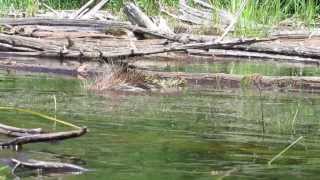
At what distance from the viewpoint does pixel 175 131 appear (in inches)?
252

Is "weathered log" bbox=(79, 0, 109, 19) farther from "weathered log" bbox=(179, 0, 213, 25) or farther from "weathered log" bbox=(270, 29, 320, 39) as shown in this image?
"weathered log" bbox=(270, 29, 320, 39)

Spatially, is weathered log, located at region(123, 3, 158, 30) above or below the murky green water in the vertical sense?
above

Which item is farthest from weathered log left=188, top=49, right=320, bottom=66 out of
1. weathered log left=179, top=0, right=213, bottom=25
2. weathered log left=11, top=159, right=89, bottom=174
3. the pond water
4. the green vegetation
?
weathered log left=11, top=159, right=89, bottom=174

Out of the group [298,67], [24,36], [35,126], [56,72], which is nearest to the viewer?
[35,126]

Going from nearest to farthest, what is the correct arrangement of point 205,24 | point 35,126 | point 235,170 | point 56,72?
point 235,170 < point 35,126 < point 56,72 < point 205,24

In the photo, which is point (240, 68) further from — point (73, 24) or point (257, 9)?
point (257, 9)

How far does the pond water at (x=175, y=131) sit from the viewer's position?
497 cm

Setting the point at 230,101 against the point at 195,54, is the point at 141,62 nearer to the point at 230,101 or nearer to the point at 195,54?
the point at 195,54

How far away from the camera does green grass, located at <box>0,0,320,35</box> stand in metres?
14.9

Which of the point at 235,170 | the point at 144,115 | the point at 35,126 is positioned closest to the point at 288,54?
the point at 144,115

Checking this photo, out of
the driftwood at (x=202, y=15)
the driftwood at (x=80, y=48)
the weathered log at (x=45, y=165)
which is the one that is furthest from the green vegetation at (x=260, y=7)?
the weathered log at (x=45, y=165)

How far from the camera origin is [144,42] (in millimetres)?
13203

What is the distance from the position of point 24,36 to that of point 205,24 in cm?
425

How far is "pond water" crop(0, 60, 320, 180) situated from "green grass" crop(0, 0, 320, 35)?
5.83 m
